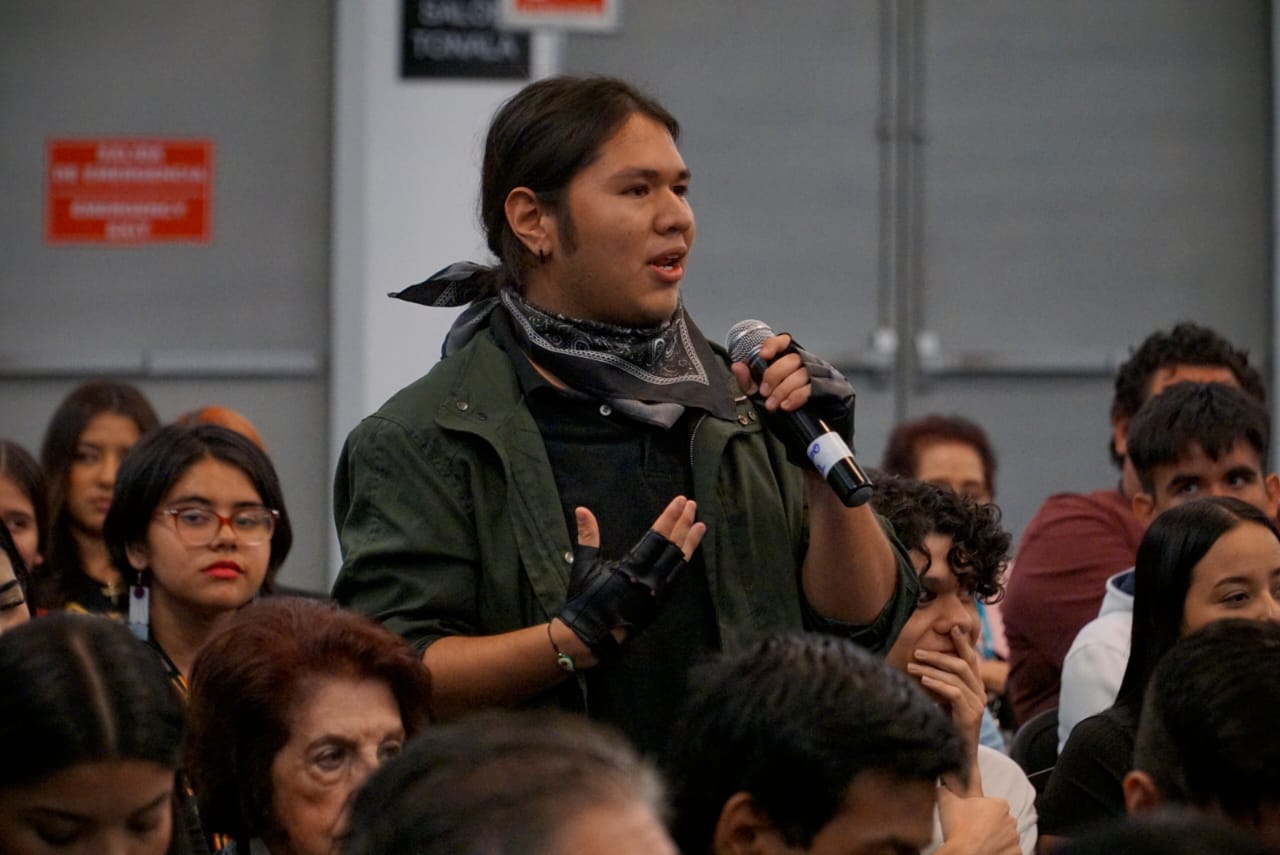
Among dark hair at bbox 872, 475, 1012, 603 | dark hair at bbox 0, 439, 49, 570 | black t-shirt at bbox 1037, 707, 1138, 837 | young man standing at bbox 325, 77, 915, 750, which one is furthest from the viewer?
dark hair at bbox 0, 439, 49, 570

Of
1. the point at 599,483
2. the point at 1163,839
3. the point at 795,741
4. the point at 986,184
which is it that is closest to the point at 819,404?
the point at 599,483

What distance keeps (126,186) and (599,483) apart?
4917 mm

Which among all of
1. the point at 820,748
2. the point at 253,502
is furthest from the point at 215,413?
the point at 820,748

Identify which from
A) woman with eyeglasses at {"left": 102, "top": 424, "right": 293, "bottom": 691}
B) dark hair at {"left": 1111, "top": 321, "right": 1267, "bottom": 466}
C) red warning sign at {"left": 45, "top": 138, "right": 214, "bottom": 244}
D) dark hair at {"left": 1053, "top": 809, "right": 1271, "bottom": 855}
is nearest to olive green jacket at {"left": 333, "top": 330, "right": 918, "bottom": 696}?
woman with eyeglasses at {"left": 102, "top": 424, "right": 293, "bottom": 691}

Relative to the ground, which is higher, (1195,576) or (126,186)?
(126,186)

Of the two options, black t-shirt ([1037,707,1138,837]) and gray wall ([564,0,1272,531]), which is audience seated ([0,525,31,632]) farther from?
gray wall ([564,0,1272,531])

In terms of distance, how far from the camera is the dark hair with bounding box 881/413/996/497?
5.34 metres

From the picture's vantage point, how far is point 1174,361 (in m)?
4.57

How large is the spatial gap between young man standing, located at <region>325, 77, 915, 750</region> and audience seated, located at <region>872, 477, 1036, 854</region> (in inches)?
17.2

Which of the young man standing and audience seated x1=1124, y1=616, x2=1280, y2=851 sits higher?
the young man standing

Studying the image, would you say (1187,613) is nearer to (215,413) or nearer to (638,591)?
(638,591)

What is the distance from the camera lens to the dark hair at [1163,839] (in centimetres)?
139

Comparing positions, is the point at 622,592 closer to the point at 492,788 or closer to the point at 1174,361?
the point at 492,788

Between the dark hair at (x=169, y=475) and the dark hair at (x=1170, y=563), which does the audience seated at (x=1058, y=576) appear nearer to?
the dark hair at (x=1170, y=563)
